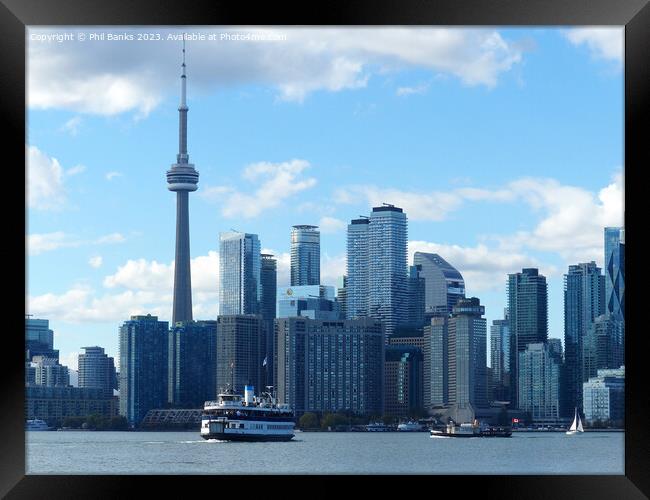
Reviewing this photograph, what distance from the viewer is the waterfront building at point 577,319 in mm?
62500

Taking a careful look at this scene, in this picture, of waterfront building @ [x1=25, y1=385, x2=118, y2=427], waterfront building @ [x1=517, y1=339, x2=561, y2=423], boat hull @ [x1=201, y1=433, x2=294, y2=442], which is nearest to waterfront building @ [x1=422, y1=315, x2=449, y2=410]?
waterfront building @ [x1=517, y1=339, x2=561, y2=423]

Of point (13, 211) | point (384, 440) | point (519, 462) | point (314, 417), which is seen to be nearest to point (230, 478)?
point (13, 211)

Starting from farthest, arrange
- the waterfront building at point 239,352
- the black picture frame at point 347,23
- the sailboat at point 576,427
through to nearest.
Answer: the waterfront building at point 239,352 < the sailboat at point 576,427 < the black picture frame at point 347,23

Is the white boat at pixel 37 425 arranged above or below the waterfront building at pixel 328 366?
below

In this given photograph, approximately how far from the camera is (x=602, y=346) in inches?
2544

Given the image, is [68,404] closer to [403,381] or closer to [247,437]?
[403,381]

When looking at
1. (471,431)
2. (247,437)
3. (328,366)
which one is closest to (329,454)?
(247,437)

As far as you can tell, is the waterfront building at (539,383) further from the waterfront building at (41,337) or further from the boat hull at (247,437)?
the waterfront building at (41,337)

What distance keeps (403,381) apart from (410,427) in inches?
114

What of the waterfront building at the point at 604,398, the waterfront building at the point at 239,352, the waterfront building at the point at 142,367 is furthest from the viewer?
the waterfront building at the point at 142,367

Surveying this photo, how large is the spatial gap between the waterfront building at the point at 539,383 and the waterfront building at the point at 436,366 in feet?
12.3

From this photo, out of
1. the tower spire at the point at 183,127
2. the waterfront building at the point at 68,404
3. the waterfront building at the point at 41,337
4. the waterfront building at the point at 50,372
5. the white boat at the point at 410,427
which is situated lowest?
the white boat at the point at 410,427

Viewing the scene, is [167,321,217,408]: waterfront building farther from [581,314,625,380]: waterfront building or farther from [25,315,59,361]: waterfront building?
[581,314,625,380]: waterfront building

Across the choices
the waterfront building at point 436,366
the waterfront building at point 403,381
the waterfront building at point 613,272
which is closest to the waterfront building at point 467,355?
the waterfront building at point 436,366
